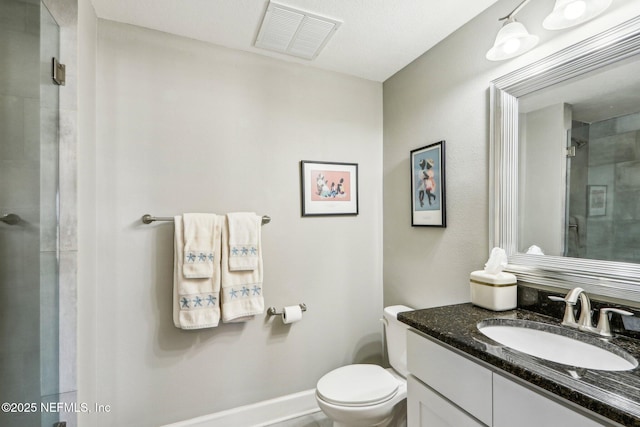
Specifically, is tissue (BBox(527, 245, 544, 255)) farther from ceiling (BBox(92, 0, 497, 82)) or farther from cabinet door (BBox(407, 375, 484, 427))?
ceiling (BBox(92, 0, 497, 82))

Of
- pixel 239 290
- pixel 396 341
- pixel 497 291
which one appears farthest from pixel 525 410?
pixel 239 290

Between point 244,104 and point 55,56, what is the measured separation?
892 millimetres

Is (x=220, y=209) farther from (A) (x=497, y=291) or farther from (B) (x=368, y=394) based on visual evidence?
(A) (x=497, y=291)

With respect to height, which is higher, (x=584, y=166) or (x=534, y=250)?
(x=584, y=166)

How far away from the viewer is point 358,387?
62.1 inches

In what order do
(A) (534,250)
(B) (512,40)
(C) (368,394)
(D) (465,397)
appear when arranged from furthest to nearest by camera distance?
(C) (368,394) → (A) (534,250) → (B) (512,40) → (D) (465,397)

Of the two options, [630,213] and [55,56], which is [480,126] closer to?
[630,213]

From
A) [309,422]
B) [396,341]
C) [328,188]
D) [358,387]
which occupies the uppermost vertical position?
[328,188]

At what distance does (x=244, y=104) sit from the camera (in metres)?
1.87

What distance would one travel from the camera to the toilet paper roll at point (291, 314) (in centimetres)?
187

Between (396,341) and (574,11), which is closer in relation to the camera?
(574,11)

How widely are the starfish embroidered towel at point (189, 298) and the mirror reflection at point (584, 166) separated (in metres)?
1.59

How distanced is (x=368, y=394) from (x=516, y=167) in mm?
1325

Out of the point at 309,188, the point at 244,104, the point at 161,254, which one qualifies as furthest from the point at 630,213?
the point at 161,254
